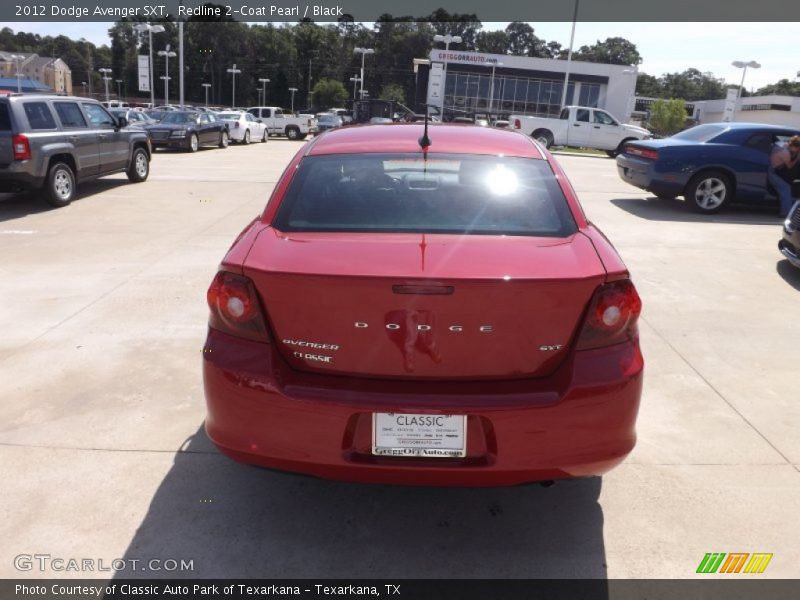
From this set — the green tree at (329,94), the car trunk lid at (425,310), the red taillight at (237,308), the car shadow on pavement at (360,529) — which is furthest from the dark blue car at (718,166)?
the green tree at (329,94)

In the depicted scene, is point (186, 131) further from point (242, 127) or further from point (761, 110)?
point (761, 110)

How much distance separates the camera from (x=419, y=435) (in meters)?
2.42

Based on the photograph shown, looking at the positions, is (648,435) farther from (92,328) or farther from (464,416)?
(92,328)

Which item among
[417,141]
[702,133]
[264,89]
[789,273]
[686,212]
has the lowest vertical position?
[789,273]

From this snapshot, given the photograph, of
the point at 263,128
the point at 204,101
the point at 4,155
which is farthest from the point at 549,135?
the point at 204,101

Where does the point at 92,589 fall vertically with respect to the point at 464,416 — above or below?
below

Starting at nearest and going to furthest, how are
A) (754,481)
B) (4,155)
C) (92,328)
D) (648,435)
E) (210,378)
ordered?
(210,378), (754,481), (648,435), (92,328), (4,155)

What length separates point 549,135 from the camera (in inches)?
1081

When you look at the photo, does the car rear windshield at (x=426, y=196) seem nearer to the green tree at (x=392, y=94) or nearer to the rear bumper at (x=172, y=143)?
the rear bumper at (x=172, y=143)

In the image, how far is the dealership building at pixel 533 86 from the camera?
60.3 metres

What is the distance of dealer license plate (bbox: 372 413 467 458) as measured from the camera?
2404mm

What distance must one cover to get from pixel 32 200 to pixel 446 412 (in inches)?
431

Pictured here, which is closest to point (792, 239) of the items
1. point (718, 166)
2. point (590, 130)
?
point (718, 166)

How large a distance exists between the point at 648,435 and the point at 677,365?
1212mm
